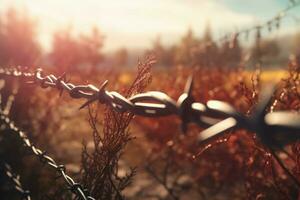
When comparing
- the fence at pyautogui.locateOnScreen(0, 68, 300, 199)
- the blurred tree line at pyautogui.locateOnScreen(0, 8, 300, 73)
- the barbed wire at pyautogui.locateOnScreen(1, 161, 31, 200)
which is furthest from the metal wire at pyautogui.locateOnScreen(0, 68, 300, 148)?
the blurred tree line at pyautogui.locateOnScreen(0, 8, 300, 73)

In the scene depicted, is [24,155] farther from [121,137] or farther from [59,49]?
[59,49]

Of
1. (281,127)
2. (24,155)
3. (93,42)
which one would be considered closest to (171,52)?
(93,42)

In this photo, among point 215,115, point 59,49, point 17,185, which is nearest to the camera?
point 215,115

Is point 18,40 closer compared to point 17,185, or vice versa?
point 17,185

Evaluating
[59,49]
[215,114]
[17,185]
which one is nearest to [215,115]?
[215,114]

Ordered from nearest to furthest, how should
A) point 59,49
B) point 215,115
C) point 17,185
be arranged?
point 215,115
point 17,185
point 59,49

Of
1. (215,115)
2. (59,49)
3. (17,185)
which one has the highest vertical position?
(59,49)

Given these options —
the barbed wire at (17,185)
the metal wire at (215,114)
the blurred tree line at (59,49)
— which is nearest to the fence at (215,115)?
the metal wire at (215,114)

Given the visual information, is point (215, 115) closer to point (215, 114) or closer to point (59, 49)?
point (215, 114)

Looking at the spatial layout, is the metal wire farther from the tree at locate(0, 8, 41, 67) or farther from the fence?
the tree at locate(0, 8, 41, 67)

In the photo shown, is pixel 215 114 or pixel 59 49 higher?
pixel 59 49
